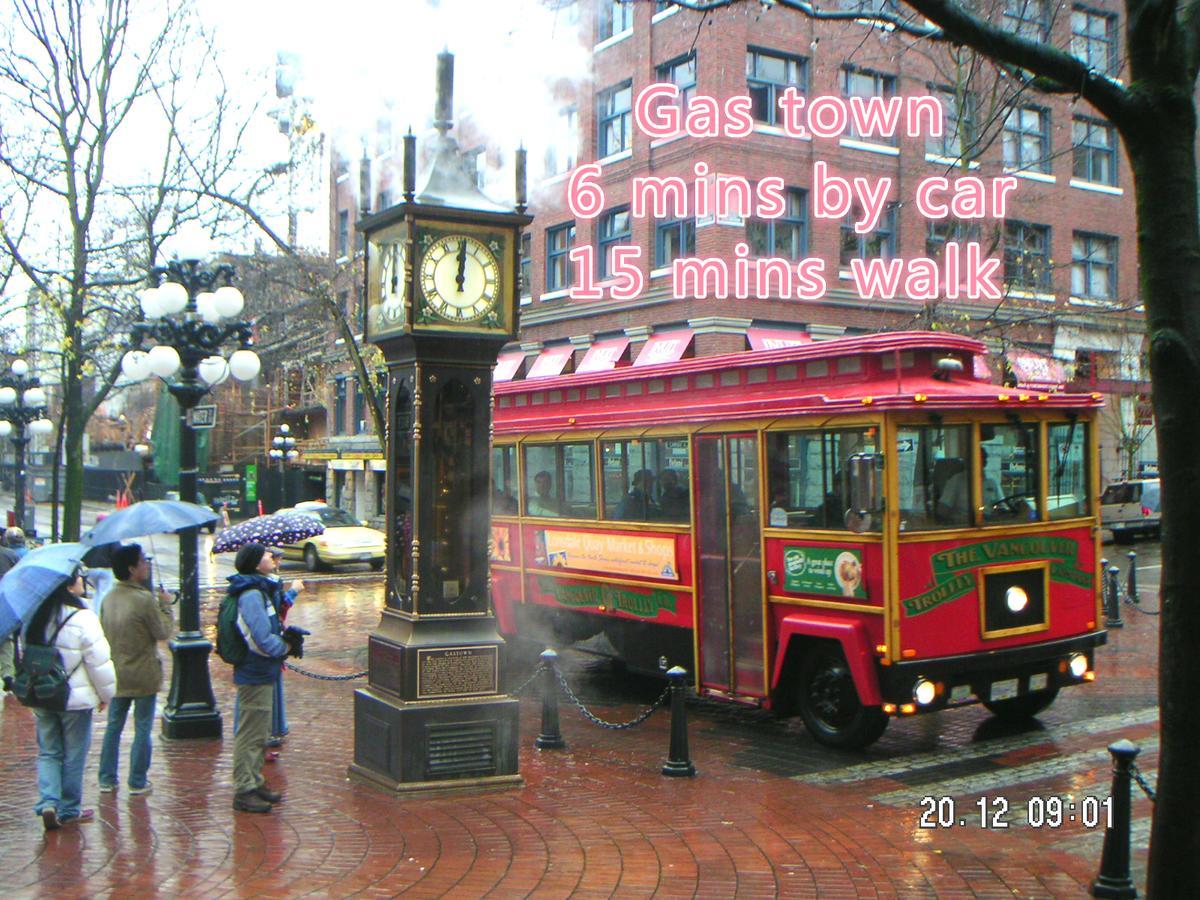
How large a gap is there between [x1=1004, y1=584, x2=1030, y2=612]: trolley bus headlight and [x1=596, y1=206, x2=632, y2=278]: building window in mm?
21274

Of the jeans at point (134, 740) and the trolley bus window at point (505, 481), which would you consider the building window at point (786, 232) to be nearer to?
the trolley bus window at point (505, 481)

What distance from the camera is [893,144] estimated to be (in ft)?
97.5


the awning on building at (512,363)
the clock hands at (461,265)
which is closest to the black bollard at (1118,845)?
the clock hands at (461,265)

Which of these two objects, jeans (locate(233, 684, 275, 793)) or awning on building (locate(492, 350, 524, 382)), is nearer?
jeans (locate(233, 684, 275, 793))

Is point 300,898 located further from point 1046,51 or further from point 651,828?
point 1046,51

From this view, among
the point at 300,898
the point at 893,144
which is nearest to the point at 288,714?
the point at 300,898

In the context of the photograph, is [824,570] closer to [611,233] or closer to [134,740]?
[134,740]

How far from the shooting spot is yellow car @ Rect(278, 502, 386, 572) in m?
26.4

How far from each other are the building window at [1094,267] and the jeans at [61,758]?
30.9 m

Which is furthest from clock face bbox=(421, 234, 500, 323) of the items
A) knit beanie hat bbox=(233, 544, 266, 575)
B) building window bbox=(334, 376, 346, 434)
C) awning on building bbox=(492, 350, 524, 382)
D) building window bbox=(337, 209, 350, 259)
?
building window bbox=(334, 376, 346, 434)

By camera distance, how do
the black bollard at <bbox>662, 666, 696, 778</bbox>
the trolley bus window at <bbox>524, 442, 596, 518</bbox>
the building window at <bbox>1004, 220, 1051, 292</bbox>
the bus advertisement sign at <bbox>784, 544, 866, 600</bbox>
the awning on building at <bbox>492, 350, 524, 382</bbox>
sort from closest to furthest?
the black bollard at <bbox>662, 666, 696, 778</bbox>
the bus advertisement sign at <bbox>784, 544, 866, 600</bbox>
the trolley bus window at <bbox>524, 442, 596, 518</bbox>
the building window at <bbox>1004, 220, 1051, 292</bbox>
the awning on building at <bbox>492, 350, 524, 382</bbox>
